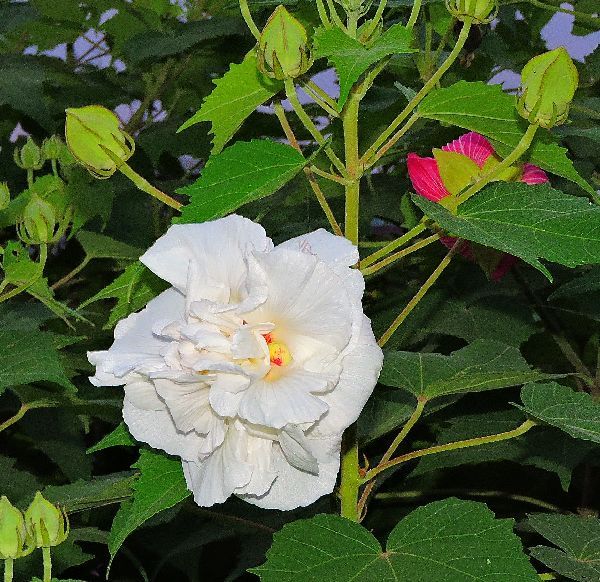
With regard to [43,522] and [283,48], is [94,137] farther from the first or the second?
[43,522]

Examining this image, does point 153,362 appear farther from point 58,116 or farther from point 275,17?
point 58,116

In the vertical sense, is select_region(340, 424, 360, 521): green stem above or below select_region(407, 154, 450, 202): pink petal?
below

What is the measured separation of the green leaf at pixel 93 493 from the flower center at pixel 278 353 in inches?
5.6

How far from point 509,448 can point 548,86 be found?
1.57 feet

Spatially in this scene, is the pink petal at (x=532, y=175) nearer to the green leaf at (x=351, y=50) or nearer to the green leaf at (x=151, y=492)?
the green leaf at (x=351, y=50)

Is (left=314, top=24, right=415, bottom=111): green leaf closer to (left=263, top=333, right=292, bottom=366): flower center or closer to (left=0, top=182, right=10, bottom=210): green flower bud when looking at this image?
(left=263, top=333, right=292, bottom=366): flower center

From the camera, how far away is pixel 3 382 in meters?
0.82

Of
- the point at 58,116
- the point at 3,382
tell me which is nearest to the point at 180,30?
the point at 58,116

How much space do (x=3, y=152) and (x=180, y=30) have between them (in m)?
0.35

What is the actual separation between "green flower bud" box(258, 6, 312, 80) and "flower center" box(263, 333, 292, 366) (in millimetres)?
154

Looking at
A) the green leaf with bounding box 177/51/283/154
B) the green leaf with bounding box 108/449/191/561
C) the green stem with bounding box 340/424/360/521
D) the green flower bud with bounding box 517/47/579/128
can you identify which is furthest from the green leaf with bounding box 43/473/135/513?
the green flower bud with bounding box 517/47/579/128

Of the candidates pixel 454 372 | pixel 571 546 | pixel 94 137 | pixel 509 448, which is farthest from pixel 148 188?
pixel 509 448

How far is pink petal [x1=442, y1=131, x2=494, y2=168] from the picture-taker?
0.72m

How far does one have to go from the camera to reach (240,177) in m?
0.61
